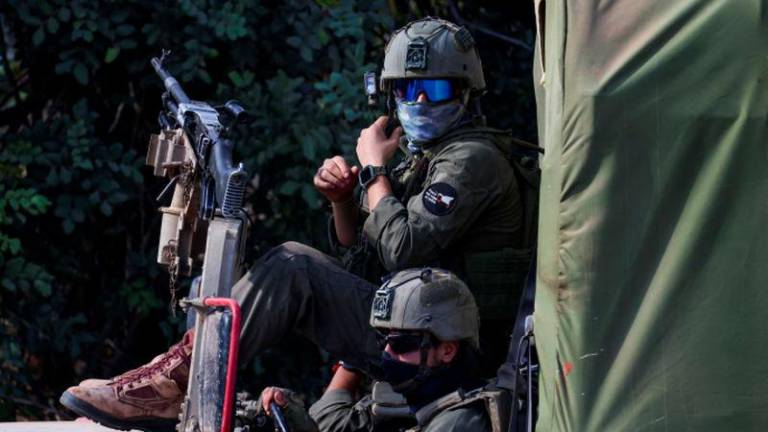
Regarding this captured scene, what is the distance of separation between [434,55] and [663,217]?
1.46 m

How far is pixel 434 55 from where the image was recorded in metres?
4.96

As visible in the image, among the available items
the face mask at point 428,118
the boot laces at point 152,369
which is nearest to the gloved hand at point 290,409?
the boot laces at point 152,369

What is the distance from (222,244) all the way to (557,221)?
117cm

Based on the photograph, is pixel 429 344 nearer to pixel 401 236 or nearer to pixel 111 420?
pixel 401 236

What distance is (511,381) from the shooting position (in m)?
4.30

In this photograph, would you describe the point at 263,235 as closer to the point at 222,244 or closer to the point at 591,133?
the point at 222,244

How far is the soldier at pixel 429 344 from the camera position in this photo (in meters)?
4.33

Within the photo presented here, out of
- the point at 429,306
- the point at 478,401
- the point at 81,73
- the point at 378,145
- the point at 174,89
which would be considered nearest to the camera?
the point at 478,401

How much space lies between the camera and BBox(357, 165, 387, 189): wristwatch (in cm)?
494

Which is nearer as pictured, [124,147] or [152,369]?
[152,369]

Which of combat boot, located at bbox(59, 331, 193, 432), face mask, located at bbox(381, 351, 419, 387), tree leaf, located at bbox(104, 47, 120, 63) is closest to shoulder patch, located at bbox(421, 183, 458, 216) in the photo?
face mask, located at bbox(381, 351, 419, 387)

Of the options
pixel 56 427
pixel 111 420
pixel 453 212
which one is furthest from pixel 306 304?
pixel 56 427

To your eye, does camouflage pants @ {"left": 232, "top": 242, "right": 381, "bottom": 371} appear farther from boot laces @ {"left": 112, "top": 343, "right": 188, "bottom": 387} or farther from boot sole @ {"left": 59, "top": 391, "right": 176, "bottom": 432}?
boot sole @ {"left": 59, "top": 391, "right": 176, "bottom": 432}

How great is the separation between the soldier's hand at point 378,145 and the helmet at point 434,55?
16 centimetres
